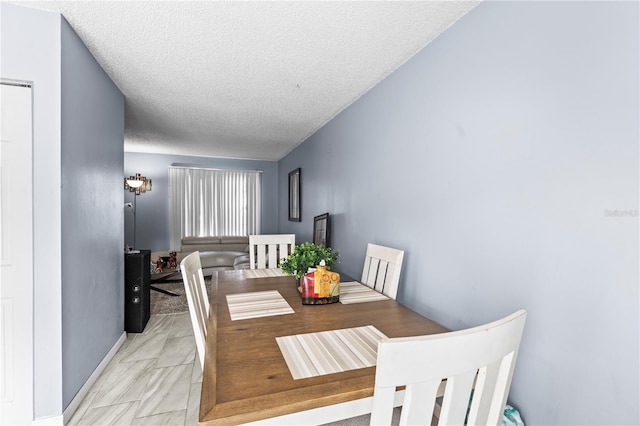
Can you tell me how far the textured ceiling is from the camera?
1558 mm

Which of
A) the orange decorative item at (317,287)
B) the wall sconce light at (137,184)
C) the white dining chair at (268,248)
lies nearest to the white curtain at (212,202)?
the wall sconce light at (137,184)

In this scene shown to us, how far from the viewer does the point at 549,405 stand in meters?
1.12

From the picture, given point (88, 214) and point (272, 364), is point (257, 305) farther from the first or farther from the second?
point (88, 214)

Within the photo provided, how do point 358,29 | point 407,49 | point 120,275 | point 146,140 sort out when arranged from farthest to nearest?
point 146,140
point 120,275
point 407,49
point 358,29

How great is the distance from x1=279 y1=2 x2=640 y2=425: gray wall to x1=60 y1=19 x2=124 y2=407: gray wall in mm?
2156

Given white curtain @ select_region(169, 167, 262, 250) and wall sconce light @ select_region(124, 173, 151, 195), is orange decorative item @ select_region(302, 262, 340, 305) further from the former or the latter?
white curtain @ select_region(169, 167, 262, 250)

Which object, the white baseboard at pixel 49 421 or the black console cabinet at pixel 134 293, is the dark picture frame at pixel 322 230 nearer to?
the black console cabinet at pixel 134 293

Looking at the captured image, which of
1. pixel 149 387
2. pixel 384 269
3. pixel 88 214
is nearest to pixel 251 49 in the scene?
pixel 88 214

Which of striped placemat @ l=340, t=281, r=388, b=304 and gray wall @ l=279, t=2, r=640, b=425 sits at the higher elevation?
gray wall @ l=279, t=2, r=640, b=425

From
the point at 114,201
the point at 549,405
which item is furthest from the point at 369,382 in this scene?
the point at 114,201

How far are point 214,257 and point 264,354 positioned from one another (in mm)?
4552

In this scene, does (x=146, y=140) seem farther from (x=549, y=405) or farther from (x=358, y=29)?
(x=549, y=405)

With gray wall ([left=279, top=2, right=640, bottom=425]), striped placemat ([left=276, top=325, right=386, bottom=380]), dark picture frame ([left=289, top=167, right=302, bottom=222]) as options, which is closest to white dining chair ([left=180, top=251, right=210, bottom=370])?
striped placemat ([left=276, top=325, right=386, bottom=380])

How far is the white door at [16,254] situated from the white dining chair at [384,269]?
2035 millimetres
